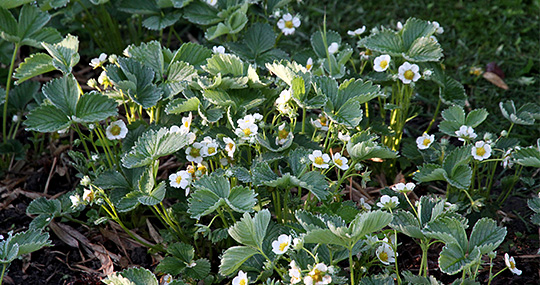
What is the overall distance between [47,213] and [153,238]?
1.21 ft

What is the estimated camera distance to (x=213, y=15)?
7.61 ft

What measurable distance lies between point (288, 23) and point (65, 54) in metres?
0.92

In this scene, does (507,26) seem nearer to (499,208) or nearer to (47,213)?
(499,208)

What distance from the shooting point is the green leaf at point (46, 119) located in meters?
1.68

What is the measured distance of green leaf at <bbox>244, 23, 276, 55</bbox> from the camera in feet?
7.36

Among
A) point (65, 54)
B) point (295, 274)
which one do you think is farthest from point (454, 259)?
point (65, 54)

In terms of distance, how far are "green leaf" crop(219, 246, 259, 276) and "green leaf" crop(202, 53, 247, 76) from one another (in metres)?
0.60

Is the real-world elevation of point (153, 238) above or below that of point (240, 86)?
below

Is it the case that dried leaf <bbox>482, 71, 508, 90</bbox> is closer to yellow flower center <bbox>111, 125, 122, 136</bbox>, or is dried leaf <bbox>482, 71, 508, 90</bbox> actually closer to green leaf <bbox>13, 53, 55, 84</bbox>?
yellow flower center <bbox>111, 125, 122, 136</bbox>

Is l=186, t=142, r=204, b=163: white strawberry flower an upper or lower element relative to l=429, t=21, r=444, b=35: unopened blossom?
lower

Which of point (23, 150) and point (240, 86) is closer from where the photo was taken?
point (240, 86)

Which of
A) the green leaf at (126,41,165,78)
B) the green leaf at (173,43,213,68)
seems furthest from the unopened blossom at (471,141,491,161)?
the green leaf at (126,41,165,78)

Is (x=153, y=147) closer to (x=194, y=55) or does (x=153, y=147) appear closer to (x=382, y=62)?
(x=194, y=55)

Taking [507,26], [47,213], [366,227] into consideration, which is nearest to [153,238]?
[47,213]
